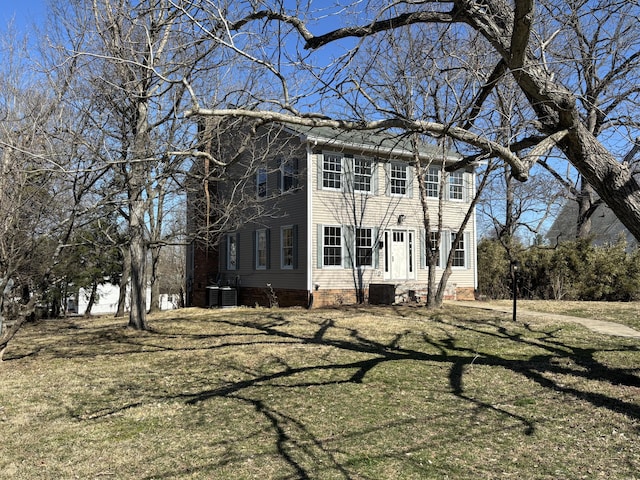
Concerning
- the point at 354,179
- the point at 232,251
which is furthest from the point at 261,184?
the point at 354,179

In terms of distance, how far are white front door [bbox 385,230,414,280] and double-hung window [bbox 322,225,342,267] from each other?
200 cm

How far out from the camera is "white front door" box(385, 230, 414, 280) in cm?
1783

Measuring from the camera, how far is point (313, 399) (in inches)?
240

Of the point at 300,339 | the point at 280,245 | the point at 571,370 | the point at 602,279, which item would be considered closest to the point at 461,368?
the point at 571,370

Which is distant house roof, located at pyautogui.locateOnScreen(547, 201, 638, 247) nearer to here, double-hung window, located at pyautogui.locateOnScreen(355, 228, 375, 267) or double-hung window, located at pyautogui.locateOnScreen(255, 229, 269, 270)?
double-hung window, located at pyautogui.locateOnScreen(355, 228, 375, 267)

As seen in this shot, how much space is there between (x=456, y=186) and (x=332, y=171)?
216 inches

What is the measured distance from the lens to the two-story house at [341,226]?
53.3 feet

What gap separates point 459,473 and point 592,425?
2.07 m

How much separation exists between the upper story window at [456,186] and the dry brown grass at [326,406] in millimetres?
9205

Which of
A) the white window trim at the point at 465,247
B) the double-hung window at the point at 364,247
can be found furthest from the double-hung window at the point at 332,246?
Result: the white window trim at the point at 465,247

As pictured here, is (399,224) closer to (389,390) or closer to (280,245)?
(280,245)

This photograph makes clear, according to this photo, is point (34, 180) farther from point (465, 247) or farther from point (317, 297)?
point (465, 247)

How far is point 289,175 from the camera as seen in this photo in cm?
1669

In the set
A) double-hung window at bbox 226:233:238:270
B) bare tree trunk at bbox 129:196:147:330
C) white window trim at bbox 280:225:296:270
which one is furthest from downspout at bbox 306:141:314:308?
bare tree trunk at bbox 129:196:147:330
